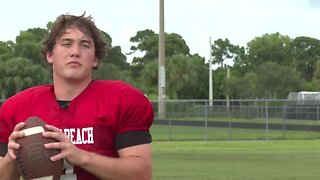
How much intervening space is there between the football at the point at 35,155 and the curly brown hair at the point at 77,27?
52 cm

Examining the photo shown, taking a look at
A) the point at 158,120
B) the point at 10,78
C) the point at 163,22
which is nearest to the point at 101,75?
the point at 10,78

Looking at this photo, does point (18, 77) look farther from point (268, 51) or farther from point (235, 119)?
point (268, 51)

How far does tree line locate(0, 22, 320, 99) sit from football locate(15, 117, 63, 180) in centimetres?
3831

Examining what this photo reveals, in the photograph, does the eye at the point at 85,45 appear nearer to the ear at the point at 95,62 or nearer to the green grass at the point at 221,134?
the ear at the point at 95,62

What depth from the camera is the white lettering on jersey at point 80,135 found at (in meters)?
3.49

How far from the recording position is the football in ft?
10.3

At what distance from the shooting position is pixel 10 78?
220ft

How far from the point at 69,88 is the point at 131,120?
0.35m

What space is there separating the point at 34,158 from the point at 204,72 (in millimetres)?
90087

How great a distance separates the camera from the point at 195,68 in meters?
86.3

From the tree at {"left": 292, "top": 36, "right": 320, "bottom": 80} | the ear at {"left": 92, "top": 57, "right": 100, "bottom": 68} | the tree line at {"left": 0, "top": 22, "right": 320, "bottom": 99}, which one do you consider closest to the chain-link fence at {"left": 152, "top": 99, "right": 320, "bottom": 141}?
the tree line at {"left": 0, "top": 22, "right": 320, "bottom": 99}

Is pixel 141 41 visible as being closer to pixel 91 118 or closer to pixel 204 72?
pixel 204 72

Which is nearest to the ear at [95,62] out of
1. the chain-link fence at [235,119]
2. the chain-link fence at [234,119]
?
the chain-link fence at [235,119]

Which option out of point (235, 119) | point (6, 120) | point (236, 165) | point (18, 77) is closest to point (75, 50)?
point (6, 120)
